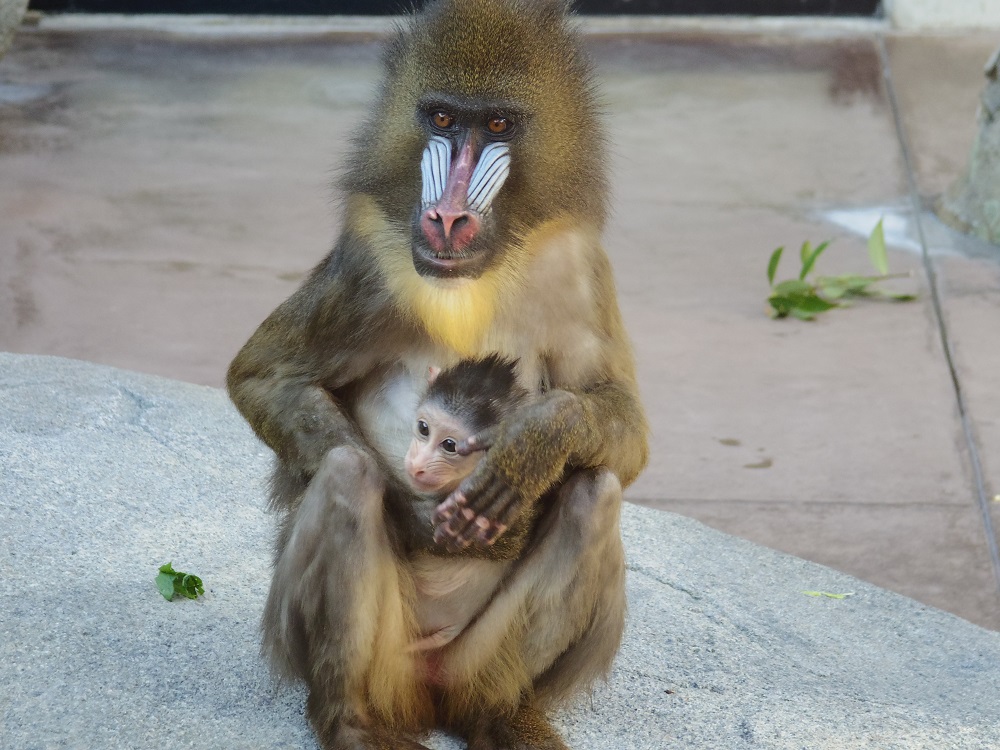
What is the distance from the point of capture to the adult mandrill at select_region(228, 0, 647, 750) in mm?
3209

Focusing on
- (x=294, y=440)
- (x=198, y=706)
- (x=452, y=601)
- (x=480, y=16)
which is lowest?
(x=198, y=706)

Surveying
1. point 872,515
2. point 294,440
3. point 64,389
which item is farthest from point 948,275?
point 294,440

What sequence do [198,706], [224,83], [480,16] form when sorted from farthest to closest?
[224,83]
[198,706]
[480,16]

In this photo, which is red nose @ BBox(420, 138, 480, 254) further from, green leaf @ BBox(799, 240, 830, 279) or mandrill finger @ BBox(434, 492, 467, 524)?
green leaf @ BBox(799, 240, 830, 279)

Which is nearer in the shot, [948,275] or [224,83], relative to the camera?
[948,275]

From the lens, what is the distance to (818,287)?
7867 mm

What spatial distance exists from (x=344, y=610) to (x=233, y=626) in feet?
2.93

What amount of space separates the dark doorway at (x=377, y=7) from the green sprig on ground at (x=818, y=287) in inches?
196

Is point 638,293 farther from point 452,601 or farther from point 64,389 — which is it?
point 452,601

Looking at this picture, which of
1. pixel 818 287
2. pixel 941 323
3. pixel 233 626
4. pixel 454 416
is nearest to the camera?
pixel 454 416

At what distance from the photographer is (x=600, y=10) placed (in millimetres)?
→ 12633

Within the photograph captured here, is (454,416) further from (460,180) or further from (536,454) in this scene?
(460,180)

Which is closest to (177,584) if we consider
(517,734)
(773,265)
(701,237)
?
(517,734)

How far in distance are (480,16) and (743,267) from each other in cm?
518
